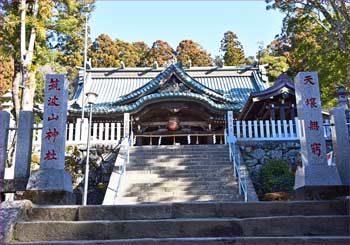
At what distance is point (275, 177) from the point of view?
10.3 m

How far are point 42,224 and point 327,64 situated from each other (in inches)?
517

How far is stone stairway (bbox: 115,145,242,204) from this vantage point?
877 centimetres

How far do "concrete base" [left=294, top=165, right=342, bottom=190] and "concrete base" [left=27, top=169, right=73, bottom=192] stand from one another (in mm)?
3433

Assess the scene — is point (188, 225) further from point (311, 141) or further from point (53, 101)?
point (53, 101)

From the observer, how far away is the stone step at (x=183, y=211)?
13.4 ft

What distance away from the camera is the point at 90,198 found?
35.6ft

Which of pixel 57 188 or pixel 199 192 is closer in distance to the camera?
pixel 57 188

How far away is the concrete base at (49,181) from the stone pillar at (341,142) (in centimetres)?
407

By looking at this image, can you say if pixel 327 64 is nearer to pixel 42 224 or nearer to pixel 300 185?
pixel 300 185

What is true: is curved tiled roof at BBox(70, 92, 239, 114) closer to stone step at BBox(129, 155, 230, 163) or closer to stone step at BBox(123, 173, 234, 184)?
stone step at BBox(129, 155, 230, 163)

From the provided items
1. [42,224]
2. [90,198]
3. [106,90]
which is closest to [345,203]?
[42,224]

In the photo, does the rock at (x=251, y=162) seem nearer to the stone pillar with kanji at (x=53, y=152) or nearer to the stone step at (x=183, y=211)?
the stone step at (x=183, y=211)

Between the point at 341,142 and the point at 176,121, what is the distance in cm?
1041

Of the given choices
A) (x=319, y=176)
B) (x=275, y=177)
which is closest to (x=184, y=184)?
(x=275, y=177)
